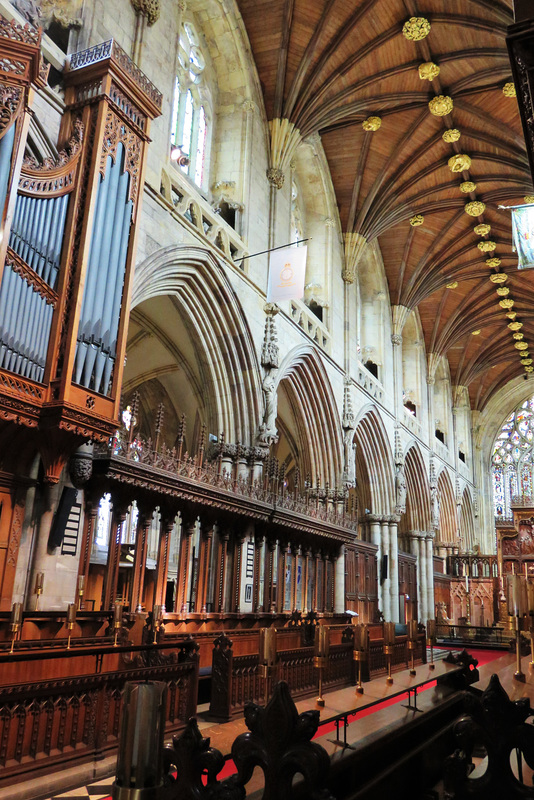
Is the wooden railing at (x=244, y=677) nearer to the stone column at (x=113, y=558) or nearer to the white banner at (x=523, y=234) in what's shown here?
the stone column at (x=113, y=558)

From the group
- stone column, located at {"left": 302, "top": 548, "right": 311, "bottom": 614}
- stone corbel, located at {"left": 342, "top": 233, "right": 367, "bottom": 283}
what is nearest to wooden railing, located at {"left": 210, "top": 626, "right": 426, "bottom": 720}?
stone column, located at {"left": 302, "top": 548, "right": 311, "bottom": 614}

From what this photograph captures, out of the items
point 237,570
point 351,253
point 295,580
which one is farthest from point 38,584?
point 351,253

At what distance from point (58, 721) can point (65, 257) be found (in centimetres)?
461

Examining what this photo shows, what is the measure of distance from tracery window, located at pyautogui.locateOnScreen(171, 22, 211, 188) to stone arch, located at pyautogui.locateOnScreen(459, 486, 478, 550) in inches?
848

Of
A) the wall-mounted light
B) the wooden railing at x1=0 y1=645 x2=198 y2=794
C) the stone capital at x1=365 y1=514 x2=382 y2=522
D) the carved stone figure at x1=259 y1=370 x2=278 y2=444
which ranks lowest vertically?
the wooden railing at x1=0 y1=645 x2=198 y2=794

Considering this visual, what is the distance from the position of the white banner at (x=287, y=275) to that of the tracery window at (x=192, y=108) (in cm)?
223

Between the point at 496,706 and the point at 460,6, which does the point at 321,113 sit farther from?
the point at 496,706

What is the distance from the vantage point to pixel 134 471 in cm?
852

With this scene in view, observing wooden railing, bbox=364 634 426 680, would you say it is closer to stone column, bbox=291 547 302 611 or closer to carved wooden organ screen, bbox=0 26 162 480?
stone column, bbox=291 547 302 611

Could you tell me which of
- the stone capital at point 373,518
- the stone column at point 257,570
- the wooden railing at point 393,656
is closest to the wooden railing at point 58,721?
the wooden railing at point 393,656

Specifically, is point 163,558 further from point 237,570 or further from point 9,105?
point 9,105

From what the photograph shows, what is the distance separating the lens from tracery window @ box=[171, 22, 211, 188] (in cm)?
1244

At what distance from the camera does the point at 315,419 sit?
16.0 metres

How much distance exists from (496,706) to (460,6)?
1379cm
